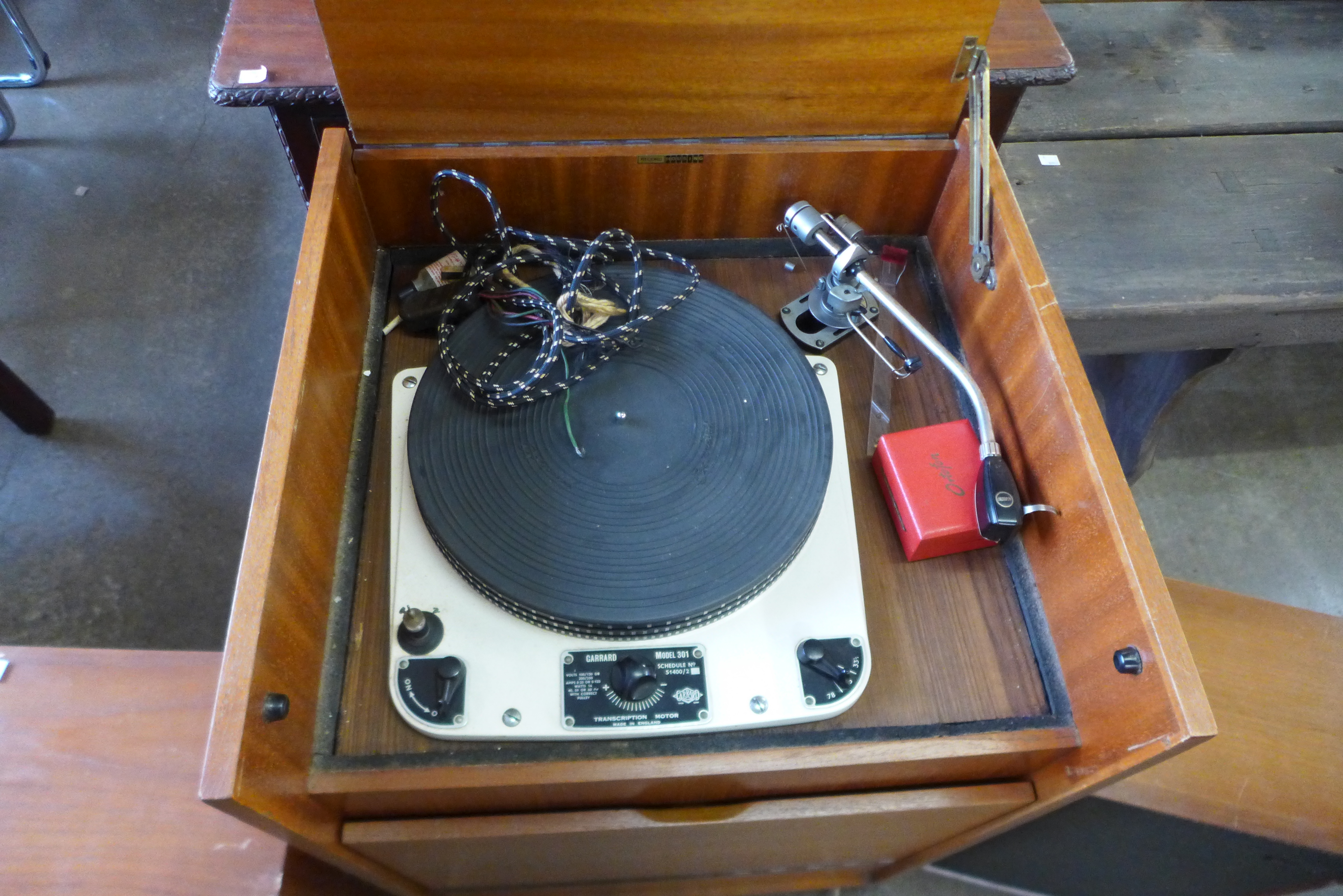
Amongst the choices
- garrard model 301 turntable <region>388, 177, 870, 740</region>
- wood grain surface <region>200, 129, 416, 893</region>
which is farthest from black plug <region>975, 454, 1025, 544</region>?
wood grain surface <region>200, 129, 416, 893</region>

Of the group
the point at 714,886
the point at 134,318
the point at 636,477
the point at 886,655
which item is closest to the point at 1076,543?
the point at 886,655

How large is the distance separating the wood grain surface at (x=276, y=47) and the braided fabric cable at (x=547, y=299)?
0.23 m

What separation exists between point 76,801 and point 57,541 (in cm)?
86

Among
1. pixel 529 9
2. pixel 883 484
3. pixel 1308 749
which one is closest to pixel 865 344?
pixel 883 484

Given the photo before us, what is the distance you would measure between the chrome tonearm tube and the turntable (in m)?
0.11

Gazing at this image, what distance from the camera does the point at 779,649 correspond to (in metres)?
0.73

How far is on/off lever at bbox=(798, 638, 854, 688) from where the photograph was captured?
709mm

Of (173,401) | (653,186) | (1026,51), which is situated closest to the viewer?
(653,186)

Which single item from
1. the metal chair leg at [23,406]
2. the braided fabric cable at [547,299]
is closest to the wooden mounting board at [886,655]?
the braided fabric cable at [547,299]

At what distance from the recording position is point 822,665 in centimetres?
71

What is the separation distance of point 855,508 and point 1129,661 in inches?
10.5

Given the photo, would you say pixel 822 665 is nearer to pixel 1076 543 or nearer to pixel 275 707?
pixel 1076 543

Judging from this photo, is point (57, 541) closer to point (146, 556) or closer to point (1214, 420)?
point (146, 556)

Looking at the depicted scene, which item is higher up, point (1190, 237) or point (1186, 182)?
point (1186, 182)
